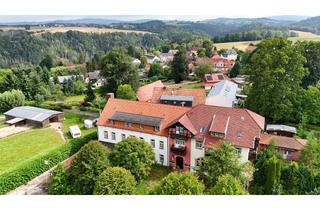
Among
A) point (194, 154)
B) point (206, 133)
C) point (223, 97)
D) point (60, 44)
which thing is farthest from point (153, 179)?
point (60, 44)

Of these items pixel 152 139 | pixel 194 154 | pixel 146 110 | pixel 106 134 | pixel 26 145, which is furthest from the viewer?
pixel 26 145

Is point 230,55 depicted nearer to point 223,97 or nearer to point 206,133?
point 223,97

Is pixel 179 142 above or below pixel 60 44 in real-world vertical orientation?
above

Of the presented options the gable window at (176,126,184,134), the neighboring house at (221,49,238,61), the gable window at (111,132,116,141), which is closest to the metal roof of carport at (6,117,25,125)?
the gable window at (111,132,116,141)

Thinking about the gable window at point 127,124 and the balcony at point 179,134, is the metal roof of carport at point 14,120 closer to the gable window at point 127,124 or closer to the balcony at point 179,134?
the gable window at point 127,124

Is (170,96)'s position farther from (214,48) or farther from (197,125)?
(214,48)

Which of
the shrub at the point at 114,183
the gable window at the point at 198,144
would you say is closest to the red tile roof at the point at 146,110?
the gable window at the point at 198,144
